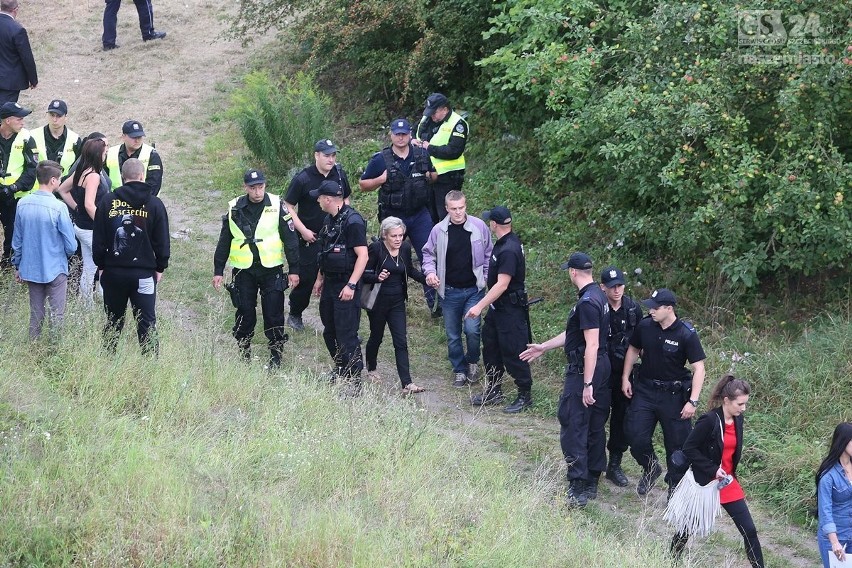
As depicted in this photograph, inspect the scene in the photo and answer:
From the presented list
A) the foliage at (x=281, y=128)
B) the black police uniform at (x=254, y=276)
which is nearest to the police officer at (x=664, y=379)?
the black police uniform at (x=254, y=276)

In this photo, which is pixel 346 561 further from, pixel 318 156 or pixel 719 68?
pixel 719 68

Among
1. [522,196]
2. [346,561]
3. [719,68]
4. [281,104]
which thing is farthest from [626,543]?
[281,104]

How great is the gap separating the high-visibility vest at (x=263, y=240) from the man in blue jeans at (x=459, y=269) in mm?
1438

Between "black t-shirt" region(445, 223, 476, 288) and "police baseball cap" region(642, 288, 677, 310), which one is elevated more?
"police baseball cap" region(642, 288, 677, 310)

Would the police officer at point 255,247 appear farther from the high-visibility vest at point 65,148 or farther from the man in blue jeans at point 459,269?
the high-visibility vest at point 65,148

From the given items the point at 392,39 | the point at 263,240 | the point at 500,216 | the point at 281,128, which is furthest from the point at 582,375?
the point at 392,39

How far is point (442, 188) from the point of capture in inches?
410

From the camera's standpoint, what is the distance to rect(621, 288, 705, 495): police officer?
23.1 feet

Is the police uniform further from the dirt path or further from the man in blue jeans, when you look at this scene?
the man in blue jeans

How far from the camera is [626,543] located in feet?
21.5

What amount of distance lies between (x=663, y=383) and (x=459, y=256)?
2.52 m

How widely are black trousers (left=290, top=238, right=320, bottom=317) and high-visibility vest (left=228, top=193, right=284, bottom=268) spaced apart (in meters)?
1.01

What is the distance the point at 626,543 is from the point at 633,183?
4.96 metres

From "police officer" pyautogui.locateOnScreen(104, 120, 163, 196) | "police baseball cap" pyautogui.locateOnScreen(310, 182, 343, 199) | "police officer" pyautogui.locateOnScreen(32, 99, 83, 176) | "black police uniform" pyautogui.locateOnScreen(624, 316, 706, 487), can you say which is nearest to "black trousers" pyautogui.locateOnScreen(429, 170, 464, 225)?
"police baseball cap" pyautogui.locateOnScreen(310, 182, 343, 199)
